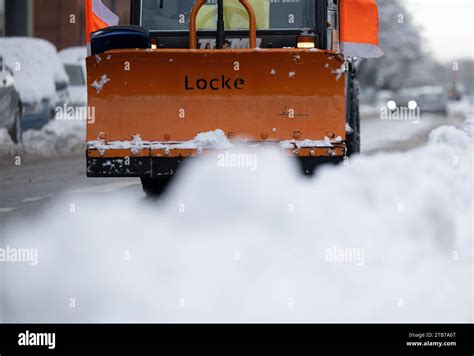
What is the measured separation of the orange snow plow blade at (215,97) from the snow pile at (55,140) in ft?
28.8

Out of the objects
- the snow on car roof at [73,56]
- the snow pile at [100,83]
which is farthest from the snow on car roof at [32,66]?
the snow pile at [100,83]

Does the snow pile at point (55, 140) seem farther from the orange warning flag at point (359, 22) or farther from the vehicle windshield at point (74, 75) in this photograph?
the orange warning flag at point (359, 22)

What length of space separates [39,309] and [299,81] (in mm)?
3695

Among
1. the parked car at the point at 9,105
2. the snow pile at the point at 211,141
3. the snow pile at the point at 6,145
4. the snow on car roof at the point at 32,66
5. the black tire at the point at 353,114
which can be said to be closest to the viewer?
the snow pile at the point at 211,141

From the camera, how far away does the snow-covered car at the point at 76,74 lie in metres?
22.1

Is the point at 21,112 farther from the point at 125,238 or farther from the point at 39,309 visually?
the point at 39,309

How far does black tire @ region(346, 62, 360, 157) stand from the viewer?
12.6 m

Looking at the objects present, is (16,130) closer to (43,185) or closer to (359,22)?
(43,185)

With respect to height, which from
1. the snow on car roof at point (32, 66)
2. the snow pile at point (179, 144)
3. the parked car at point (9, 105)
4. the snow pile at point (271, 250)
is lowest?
the snow pile at point (271, 250)

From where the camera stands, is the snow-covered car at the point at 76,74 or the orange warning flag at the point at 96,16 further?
the snow-covered car at the point at 76,74

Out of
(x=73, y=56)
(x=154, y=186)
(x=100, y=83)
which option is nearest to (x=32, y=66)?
(x=73, y=56)

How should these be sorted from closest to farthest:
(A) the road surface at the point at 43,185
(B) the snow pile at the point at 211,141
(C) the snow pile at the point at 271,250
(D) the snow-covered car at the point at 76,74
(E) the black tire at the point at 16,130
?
(C) the snow pile at the point at 271,250, (B) the snow pile at the point at 211,141, (A) the road surface at the point at 43,185, (E) the black tire at the point at 16,130, (D) the snow-covered car at the point at 76,74

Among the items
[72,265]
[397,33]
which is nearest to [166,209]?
[72,265]

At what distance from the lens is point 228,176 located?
Answer: 8766 millimetres
